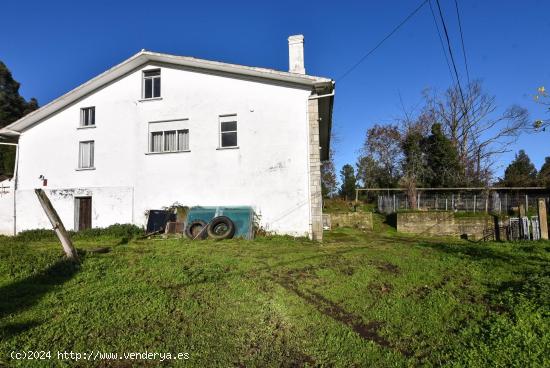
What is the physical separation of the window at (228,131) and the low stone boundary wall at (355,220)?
8.75m

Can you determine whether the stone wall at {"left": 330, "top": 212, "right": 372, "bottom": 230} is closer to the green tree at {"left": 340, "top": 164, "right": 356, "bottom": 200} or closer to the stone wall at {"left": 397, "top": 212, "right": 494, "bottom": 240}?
the stone wall at {"left": 397, "top": 212, "right": 494, "bottom": 240}

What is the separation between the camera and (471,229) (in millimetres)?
16750

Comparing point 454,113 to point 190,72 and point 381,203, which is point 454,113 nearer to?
point 381,203

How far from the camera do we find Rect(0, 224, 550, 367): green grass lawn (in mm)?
3299

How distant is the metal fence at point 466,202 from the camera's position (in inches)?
843

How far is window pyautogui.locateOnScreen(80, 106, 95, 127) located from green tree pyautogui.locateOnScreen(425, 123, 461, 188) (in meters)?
27.5

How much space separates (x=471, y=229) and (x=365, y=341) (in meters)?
16.0

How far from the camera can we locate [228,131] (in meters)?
13.1

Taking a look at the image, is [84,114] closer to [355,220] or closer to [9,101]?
[355,220]

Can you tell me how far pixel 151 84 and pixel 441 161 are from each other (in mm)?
25887

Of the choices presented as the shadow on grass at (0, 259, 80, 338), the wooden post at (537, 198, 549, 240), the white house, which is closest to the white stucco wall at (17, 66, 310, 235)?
the white house

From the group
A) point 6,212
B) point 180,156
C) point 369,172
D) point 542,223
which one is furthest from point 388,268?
point 369,172

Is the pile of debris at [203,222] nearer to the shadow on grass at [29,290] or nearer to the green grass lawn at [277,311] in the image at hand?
the green grass lawn at [277,311]

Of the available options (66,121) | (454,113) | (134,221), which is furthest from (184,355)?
(454,113)
